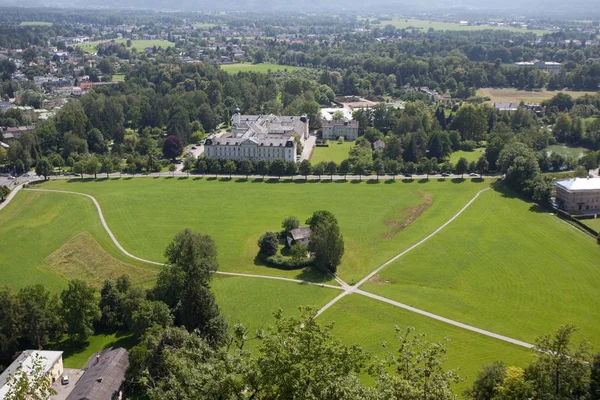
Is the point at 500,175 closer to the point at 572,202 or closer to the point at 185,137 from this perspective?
the point at 572,202

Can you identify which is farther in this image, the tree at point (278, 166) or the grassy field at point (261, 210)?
the tree at point (278, 166)

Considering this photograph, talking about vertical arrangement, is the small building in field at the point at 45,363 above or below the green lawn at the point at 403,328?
above

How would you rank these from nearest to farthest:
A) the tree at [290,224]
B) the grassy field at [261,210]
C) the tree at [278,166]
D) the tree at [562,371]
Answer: the tree at [562,371] → the grassy field at [261,210] → the tree at [290,224] → the tree at [278,166]

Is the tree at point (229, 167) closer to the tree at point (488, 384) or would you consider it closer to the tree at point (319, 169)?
the tree at point (319, 169)

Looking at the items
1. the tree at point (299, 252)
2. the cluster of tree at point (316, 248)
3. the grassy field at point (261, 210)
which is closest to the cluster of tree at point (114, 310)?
the grassy field at point (261, 210)

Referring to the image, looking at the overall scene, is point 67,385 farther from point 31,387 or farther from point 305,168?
point 305,168

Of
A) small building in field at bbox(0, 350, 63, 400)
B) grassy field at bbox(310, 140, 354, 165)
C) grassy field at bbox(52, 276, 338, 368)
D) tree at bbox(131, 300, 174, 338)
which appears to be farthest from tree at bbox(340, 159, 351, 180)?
small building in field at bbox(0, 350, 63, 400)

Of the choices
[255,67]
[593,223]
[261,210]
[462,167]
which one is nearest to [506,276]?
[593,223]

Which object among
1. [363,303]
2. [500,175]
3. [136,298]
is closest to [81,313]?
[136,298]
